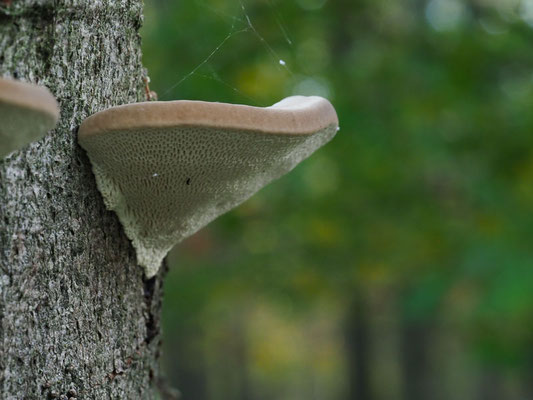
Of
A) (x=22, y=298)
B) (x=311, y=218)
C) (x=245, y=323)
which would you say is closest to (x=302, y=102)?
(x=22, y=298)

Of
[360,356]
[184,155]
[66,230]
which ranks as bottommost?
[360,356]

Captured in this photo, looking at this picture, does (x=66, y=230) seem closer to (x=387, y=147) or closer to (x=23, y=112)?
(x=23, y=112)

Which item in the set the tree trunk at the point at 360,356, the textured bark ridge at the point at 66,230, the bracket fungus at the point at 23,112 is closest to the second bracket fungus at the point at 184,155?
the textured bark ridge at the point at 66,230

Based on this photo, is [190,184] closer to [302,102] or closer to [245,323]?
[302,102]

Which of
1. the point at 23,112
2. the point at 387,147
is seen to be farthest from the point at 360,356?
the point at 23,112

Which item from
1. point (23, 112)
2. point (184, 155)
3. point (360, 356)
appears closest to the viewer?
point (23, 112)

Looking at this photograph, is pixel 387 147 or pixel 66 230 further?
pixel 387 147

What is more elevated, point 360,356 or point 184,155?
point 184,155

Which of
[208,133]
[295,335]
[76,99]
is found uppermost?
[76,99]
